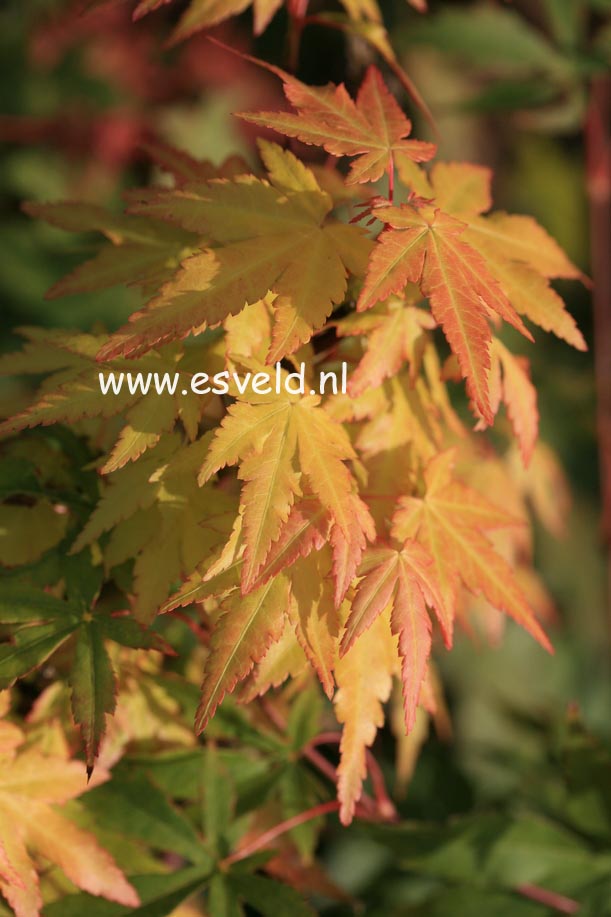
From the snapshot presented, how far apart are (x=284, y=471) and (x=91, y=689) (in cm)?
21

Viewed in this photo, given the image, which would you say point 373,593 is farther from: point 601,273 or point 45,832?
point 601,273

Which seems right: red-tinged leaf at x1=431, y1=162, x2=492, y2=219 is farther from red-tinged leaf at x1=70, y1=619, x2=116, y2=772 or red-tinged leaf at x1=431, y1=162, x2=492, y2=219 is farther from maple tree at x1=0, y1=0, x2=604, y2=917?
red-tinged leaf at x1=70, y1=619, x2=116, y2=772

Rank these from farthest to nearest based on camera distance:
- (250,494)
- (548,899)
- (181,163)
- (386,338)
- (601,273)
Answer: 1. (601,273)
2. (548,899)
3. (181,163)
4. (386,338)
5. (250,494)

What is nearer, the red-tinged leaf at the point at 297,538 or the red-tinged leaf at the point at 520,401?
the red-tinged leaf at the point at 297,538

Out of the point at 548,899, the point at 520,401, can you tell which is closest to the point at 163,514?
the point at 520,401

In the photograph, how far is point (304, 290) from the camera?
0.59 meters

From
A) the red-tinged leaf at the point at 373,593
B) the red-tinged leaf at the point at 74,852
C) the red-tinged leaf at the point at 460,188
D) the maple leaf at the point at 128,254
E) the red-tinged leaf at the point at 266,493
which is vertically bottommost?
the red-tinged leaf at the point at 74,852

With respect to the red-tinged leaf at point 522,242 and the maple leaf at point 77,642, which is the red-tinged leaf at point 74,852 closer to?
the maple leaf at point 77,642

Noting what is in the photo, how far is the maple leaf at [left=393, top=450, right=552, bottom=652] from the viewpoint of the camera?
66 centimetres

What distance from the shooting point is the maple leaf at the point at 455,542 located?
664mm

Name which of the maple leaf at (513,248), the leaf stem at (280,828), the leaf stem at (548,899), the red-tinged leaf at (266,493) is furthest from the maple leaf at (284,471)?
the leaf stem at (548,899)

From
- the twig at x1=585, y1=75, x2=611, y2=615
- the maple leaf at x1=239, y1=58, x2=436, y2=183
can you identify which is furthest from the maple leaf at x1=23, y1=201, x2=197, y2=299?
Answer: the twig at x1=585, y1=75, x2=611, y2=615

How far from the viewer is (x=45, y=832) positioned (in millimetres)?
673

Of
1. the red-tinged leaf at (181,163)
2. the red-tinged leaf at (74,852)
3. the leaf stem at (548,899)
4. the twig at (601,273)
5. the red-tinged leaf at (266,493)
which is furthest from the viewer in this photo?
the twig at (601,273)
